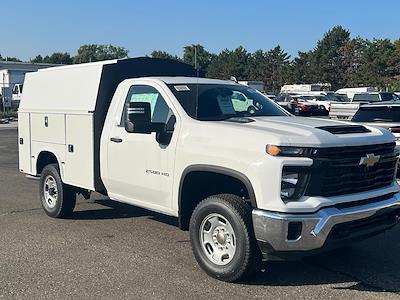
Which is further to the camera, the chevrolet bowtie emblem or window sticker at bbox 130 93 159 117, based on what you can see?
window sticker at bbox 130 93 159 117

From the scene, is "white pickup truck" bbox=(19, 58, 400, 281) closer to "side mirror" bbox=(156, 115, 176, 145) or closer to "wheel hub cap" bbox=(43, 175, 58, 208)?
"side mirror" bbox=(156, 115, 176, 145)

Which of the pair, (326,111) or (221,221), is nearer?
(221,221)

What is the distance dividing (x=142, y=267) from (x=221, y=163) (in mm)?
1398

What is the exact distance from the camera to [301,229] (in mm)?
4551

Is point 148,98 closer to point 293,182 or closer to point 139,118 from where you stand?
point 139,118

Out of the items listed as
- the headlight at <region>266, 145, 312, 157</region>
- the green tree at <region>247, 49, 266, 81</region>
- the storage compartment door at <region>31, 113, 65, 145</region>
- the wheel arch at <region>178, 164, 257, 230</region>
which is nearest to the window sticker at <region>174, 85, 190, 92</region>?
the wheel arch at <region>178, 164, 257, 230</region>

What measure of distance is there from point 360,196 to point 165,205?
203 centimetres

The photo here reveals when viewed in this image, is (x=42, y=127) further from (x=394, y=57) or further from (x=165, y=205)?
(x=394, y=57)

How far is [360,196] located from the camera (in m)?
4.89

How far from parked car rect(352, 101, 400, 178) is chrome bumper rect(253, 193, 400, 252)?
687cm

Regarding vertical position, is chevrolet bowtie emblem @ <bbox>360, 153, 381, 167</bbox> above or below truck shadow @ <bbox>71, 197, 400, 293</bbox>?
above

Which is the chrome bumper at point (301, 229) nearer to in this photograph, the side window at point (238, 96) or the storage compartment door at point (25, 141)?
the side window at point (238, 96)

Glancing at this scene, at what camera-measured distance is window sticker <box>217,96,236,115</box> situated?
233 inches

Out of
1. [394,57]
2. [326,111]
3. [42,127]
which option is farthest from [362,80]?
[42,127]
